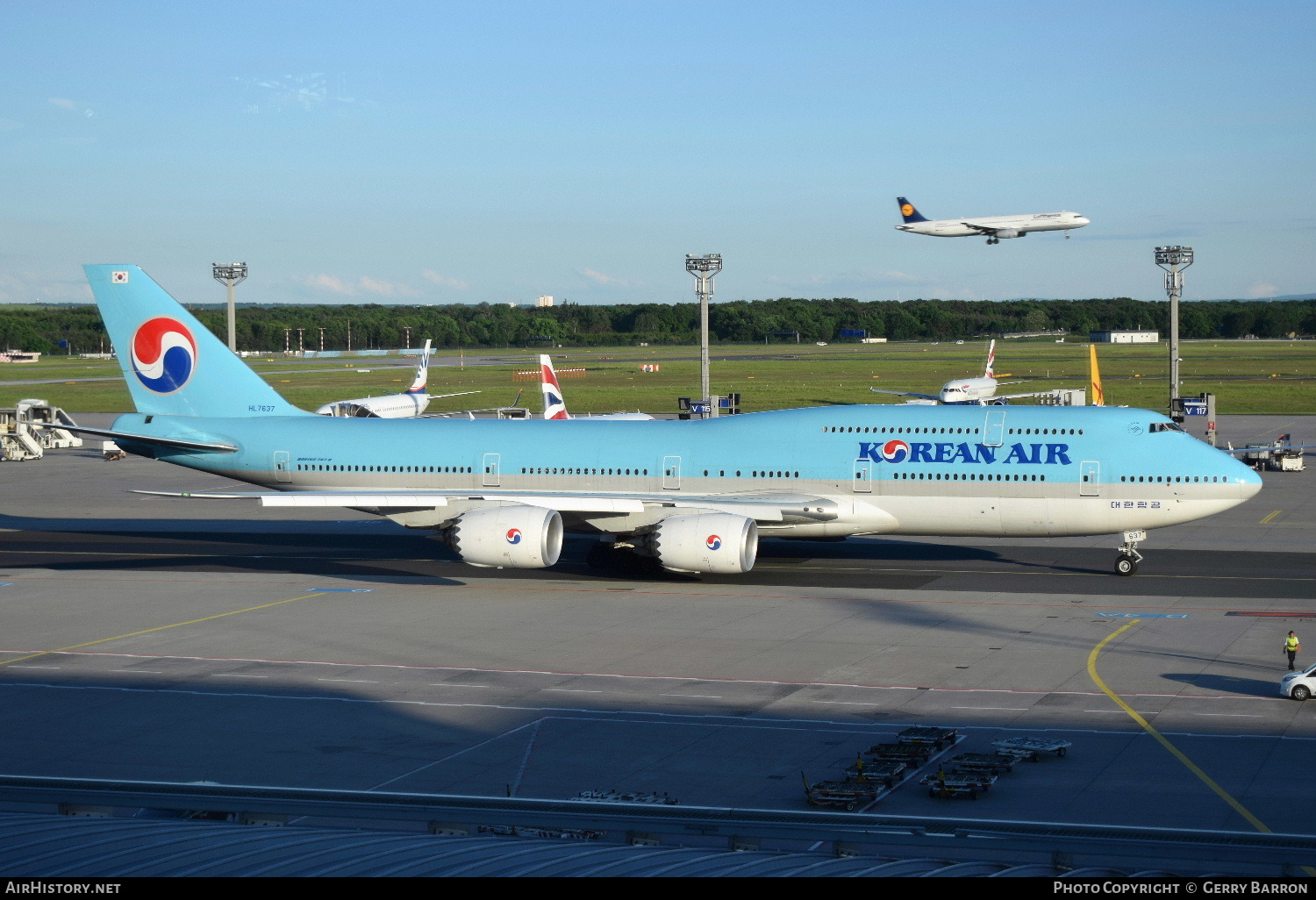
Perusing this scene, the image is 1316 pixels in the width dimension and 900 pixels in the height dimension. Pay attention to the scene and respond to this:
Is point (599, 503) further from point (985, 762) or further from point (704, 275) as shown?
point (704, 275)

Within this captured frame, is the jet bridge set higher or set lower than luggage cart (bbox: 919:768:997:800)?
higher

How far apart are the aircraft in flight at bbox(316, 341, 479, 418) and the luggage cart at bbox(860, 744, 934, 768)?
201 ft

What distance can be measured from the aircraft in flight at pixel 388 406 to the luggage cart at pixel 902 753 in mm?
61196

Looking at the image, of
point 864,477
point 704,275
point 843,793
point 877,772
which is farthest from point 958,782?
point 704,275

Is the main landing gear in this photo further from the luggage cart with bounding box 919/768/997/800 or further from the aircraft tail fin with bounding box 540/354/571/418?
the aircraft tail fin with bounding box 540/354/571/418

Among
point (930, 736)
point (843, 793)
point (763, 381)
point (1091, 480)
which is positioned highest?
point (763, 381)

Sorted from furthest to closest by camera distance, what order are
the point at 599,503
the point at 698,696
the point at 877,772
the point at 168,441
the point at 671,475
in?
the point at 168,441 < the point at 671,475 < the point at 599,503 < the point at 698,696 < the point at 877,772

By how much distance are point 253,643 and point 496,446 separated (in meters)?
12.9

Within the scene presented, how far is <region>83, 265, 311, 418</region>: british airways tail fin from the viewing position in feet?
143

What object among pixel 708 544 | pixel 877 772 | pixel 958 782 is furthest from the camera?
pixel 708 544

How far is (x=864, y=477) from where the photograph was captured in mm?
39125

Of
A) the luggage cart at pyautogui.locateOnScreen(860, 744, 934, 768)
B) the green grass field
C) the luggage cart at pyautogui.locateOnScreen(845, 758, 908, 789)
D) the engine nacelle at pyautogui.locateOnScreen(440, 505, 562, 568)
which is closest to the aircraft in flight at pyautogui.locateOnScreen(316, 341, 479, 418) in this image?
the green grass field

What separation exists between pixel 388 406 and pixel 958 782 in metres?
74.5

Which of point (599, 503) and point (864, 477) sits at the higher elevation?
point (864, 477)
